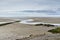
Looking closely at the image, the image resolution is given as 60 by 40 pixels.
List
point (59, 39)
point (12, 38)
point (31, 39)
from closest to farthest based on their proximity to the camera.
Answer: point (59, 39) < point (31, 39) < point (12, 38)

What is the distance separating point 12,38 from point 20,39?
2.71ft

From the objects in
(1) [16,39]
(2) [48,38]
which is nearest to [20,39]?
(1) [16,39]

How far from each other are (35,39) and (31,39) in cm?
32

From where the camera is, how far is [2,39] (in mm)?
14414

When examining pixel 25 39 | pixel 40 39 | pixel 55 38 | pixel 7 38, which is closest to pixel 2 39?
pixel 7 38

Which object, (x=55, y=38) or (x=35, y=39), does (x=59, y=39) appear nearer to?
(x=55, y=38)

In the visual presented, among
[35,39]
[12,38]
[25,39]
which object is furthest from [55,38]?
[12,38]

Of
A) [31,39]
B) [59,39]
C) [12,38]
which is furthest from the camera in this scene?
[12,38]

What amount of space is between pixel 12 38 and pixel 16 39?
0.52m

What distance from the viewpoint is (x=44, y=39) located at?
1313cm

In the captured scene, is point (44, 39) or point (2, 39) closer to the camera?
point (44, 39)

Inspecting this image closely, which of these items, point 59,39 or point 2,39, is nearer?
point 59,39

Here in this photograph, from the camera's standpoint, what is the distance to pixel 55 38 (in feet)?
43.4

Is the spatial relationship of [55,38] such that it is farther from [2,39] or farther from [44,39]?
[2,39]
